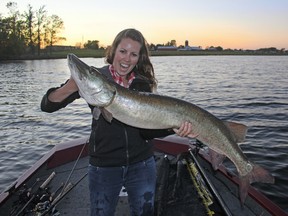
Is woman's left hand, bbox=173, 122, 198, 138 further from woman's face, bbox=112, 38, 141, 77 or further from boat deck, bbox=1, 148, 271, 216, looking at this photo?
boat deck, bbox=1, 148, 271, 216

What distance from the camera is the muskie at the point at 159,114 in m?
3.21

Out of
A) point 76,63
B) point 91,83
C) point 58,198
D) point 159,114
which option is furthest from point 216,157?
point 58,198

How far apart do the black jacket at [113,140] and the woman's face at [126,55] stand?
188 millimetres

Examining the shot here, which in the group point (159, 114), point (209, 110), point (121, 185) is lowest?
point (209, 110)

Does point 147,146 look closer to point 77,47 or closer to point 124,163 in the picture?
point 124,163

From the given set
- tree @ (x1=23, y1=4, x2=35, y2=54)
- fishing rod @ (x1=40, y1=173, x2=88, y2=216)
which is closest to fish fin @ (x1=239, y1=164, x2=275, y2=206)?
fishing rod @ (x1=40, y1=173, x2=88, y2=216)

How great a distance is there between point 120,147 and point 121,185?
0.41m

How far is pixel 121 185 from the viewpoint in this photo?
132 inches

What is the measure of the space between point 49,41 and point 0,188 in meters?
91.2

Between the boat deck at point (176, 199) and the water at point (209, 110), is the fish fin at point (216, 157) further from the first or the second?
the water at point (209, 110)

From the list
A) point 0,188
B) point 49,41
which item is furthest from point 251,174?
point 49,41

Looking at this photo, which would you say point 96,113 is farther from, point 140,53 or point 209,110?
point 209,110

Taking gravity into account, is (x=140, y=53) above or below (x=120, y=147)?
above

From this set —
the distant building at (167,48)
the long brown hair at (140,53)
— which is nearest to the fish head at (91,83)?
the long brown hair at (140,53)
